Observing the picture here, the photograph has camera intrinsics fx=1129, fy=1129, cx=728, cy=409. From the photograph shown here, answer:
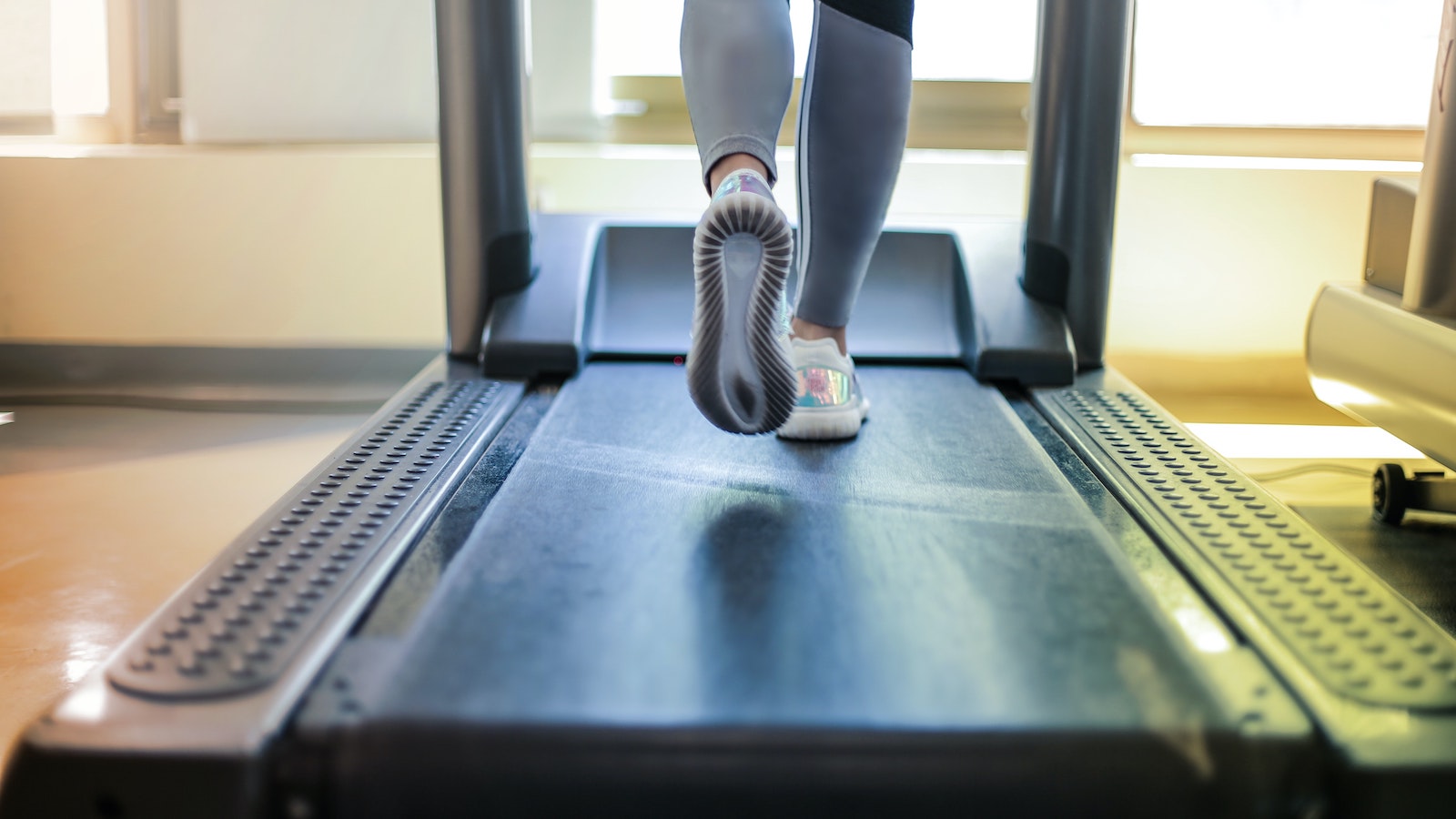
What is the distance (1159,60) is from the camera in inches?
94.2

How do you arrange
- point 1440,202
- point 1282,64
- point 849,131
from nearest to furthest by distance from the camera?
1. point 849,131
2. point 1440,202
3. point 1282,64

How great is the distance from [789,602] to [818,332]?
54 centimetres

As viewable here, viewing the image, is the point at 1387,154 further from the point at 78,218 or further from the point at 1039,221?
the point at 78,218

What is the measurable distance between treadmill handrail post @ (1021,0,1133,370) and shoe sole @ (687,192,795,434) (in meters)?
0.80

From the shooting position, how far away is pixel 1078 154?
167cm

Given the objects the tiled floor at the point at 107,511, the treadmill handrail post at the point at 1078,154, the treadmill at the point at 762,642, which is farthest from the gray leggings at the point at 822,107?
the tiled floor at the point at 107,511

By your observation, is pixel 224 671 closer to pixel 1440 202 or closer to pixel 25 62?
pixel 1440 202

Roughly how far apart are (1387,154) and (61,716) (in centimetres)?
252

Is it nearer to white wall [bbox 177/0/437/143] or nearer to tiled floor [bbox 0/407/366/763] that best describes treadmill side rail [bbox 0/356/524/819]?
tiled floor [bbox 0/407/366/763]

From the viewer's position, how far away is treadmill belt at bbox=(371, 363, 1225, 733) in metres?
0.66

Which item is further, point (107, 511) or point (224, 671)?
point (107, 511)

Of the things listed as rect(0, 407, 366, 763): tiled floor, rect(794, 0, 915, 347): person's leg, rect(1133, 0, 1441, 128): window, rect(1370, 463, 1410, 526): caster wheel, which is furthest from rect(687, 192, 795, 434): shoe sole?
rect(1133, 0, 1441, 128): window

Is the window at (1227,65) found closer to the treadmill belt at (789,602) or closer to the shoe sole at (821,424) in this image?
the shoe sole at (821,424)

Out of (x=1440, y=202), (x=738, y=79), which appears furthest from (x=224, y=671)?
(x=1440, y=202)
